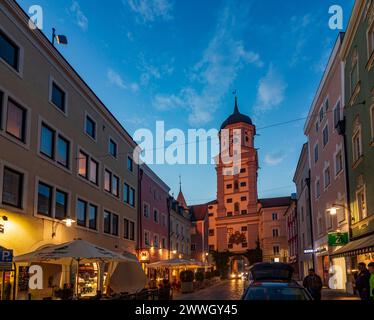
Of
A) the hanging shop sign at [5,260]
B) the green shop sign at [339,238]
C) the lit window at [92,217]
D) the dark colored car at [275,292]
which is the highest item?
the lit window at [92,217]

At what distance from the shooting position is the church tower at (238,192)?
92.9 metres

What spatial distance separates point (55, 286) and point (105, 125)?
43.6ft

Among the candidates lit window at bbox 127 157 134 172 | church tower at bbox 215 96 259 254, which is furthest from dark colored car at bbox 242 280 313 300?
church tower at bbox 215 96 259 254

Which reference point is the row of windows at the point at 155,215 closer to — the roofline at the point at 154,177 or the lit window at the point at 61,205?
the roofline at the point at 154,177

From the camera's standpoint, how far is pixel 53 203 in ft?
71.2

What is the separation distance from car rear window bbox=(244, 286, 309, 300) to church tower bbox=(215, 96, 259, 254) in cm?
8061

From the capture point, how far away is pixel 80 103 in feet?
86.0

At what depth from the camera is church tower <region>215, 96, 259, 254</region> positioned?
3656 inches

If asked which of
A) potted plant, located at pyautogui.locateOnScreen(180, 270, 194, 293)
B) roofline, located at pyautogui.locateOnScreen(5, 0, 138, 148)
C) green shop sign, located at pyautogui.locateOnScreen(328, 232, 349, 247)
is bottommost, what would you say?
potted plant, located at pyautogui.locateOnScreen(180, 270, 194, 293)

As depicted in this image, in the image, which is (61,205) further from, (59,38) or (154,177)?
(154,177)

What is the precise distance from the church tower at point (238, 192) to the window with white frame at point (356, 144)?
6692 centimetres

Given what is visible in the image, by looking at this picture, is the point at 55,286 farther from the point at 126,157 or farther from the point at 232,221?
the point at 232,221

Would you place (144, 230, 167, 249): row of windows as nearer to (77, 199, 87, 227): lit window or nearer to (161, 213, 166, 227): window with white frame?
(161, 213, 166, 227): window with white frame

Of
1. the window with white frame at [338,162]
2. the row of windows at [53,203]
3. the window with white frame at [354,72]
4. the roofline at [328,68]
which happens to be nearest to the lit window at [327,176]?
the window with white frame at [338,162]
